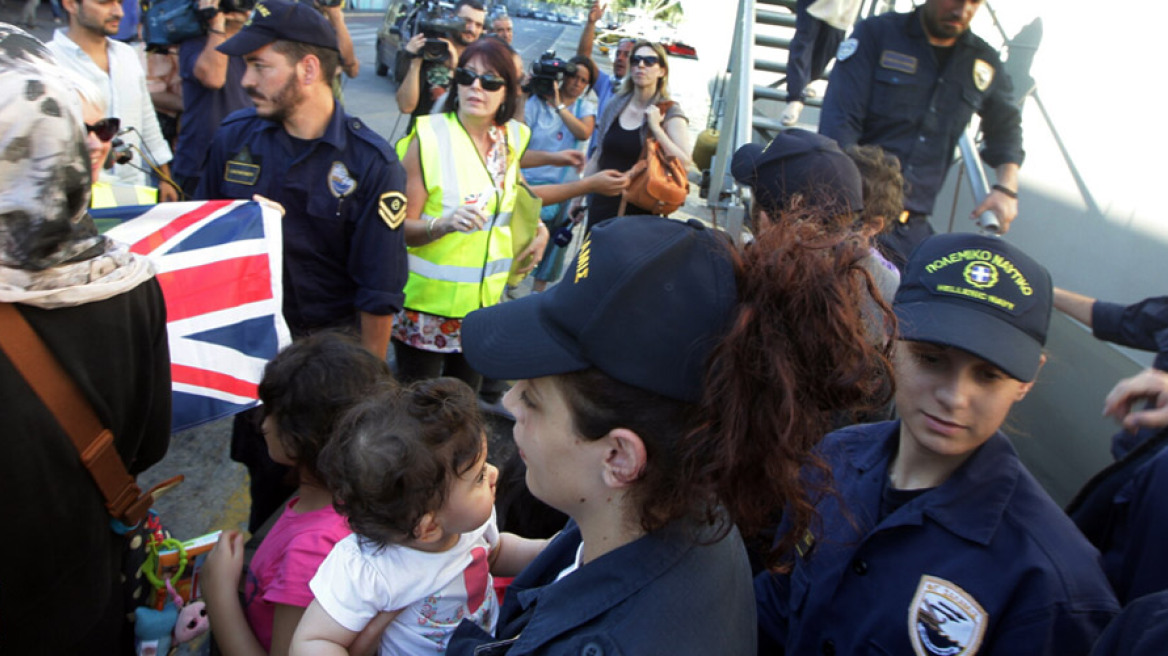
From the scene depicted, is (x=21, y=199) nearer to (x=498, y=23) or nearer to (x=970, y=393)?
(x=970, y=393)

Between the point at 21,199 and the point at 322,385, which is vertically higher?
the point at 21,199

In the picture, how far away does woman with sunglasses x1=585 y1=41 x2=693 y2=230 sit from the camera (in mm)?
4969

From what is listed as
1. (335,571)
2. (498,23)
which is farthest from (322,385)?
(498,23)

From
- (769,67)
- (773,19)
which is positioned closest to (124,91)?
(769,67)

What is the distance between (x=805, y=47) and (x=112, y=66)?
4807mm

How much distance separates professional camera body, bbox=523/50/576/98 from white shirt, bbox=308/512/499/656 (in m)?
4.46

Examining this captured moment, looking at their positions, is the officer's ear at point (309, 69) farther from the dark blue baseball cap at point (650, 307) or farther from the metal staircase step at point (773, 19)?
the metal staircase step at point (773, 19)

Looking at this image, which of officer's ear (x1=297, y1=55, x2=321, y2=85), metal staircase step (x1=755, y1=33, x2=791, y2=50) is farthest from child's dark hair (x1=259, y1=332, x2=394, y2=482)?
metal staircase step (x1=755, y1=33, x2=791, y2=50)

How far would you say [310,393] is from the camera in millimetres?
1908

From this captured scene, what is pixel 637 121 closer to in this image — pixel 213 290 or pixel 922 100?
pixel 922 100

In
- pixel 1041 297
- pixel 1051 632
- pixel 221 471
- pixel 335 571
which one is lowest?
pixel 221 471

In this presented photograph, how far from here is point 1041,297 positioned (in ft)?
5.21

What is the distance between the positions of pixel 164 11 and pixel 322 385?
3467 millimetres

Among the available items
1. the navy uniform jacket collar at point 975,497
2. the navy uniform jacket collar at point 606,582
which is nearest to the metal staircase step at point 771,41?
the navy uniform jacket collar at point 975,497
